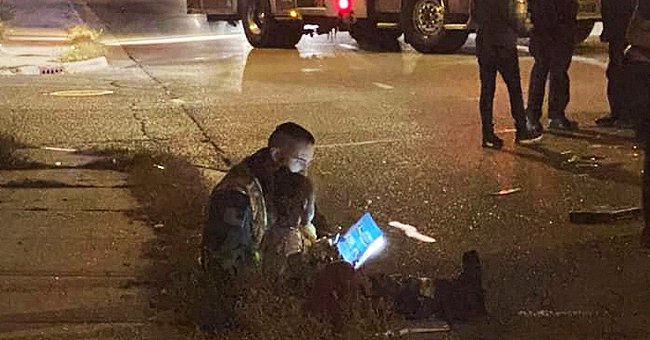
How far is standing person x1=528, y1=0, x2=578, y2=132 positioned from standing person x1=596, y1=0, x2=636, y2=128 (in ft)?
1.23

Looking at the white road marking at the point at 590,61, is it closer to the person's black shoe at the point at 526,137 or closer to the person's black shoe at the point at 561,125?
the person's black shoe at the point at 561,125

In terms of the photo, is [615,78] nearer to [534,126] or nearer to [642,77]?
[534,126]

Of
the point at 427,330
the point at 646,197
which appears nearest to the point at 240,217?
the point at 427,330

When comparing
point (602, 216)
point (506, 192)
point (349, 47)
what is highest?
point (602, 216)

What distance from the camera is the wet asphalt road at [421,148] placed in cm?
648

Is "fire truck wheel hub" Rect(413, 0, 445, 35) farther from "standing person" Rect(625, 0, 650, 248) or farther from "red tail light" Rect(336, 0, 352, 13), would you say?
"standing person" Rect(625, 0, 650, 248)

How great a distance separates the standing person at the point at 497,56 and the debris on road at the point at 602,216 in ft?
9.37

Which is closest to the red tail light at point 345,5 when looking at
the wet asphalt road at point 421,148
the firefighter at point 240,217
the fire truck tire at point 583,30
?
the wet asphalt road at point 421,148

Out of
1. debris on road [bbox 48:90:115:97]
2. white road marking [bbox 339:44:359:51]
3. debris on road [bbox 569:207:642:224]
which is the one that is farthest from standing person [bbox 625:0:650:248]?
white road marking [bbox 339:44:359:51]

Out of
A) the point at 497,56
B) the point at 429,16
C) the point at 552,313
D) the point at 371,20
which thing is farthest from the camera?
the point at 371,20

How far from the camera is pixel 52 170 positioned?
959 centimetres

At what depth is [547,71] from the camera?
11.6m

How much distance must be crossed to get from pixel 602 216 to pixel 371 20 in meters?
12.4

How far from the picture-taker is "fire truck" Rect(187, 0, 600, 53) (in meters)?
19.0
